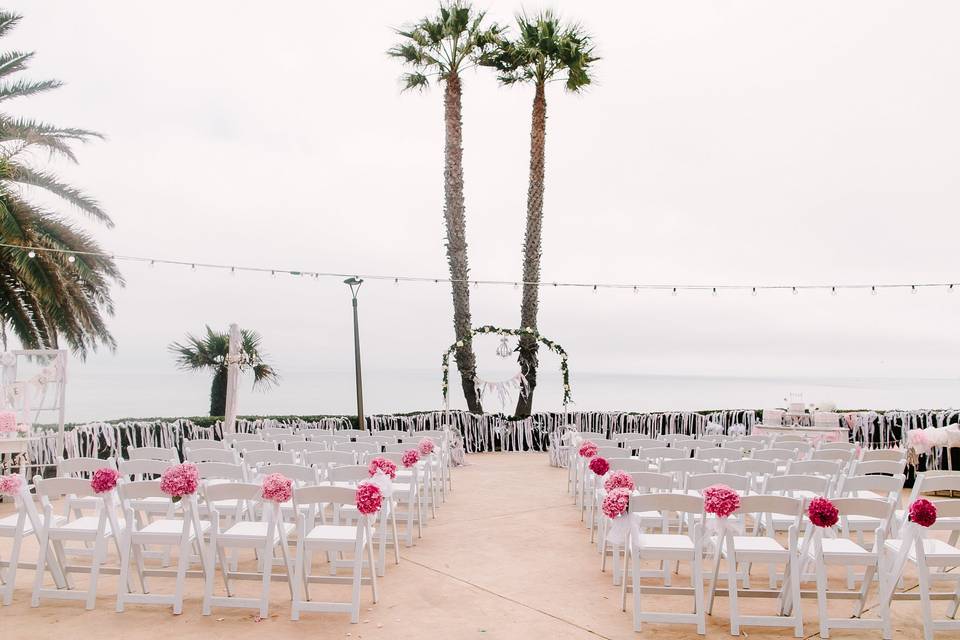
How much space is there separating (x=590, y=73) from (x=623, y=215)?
8622 mm

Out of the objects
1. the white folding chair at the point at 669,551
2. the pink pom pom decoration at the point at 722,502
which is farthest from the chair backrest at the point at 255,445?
the pink pom pom decoration at the point at 722,502

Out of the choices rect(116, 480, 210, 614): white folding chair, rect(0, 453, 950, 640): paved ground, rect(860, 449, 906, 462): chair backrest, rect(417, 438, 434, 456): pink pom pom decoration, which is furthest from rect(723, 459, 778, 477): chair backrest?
rect(116, 480, 210, 614): white folding chair

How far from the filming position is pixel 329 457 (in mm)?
6633

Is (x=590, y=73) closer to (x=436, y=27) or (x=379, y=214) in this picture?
(x=436, y=27)

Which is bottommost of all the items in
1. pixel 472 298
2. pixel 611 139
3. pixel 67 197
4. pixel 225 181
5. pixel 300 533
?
pixel 300 533

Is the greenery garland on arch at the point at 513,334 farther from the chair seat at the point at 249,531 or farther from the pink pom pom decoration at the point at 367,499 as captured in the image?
the pink pom pom decoration at the point at 367,499

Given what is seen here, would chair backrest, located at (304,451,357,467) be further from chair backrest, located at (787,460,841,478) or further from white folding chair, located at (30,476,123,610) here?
chair backrest, located at (787,460,841,478)

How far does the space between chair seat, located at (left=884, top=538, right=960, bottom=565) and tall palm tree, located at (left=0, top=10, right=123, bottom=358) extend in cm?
1115

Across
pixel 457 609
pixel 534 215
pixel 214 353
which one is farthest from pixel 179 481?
pixel 534 215

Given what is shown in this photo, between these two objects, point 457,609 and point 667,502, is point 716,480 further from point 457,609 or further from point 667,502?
point 457,609

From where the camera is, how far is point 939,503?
4.38 meters

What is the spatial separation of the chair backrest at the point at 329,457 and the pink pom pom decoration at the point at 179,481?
191 cm

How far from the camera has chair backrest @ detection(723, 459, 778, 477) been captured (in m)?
5.82

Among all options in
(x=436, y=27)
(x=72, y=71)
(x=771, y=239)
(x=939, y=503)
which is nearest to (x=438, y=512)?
(x=939, y=503)
